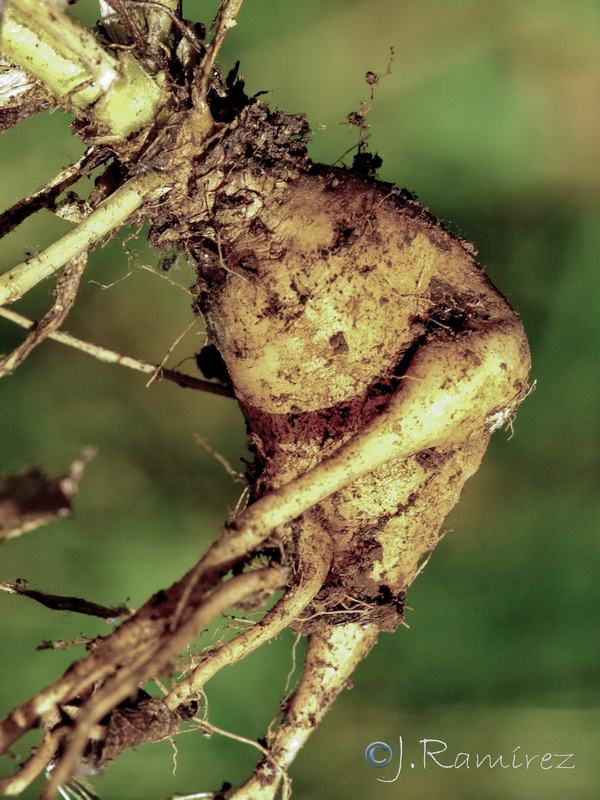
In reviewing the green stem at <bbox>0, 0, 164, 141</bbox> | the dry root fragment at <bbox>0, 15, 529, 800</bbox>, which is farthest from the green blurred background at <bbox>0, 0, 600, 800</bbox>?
the green stem at <bbox>0, 0, 164, 141</bbox>

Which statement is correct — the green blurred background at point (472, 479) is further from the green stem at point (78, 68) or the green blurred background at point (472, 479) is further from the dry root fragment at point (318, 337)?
the green stem at point (78, 68)

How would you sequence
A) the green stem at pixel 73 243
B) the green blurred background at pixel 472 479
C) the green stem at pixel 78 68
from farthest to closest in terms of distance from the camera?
the green blurred background at pixel 472 479, the green stem at pixel 73 243, the green stem at pixel 78 68

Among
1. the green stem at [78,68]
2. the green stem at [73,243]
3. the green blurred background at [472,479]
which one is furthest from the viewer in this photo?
Answer: the green blurred background at [472,479]

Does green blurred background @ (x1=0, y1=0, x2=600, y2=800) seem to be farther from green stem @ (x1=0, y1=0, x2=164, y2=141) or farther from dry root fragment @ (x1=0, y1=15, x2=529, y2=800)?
green stem @ (x1=0, y1=0, x2=164, y2=141)

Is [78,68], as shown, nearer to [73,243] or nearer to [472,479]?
[73,243]

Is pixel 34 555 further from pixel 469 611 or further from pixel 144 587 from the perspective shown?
pixel 469 611

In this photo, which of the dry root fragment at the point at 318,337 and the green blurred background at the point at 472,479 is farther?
the green blurred background at the point at 472,479

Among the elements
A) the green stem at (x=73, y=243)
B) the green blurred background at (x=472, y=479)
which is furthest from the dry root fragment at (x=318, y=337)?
the green blurred background at (x=472, y=479)
